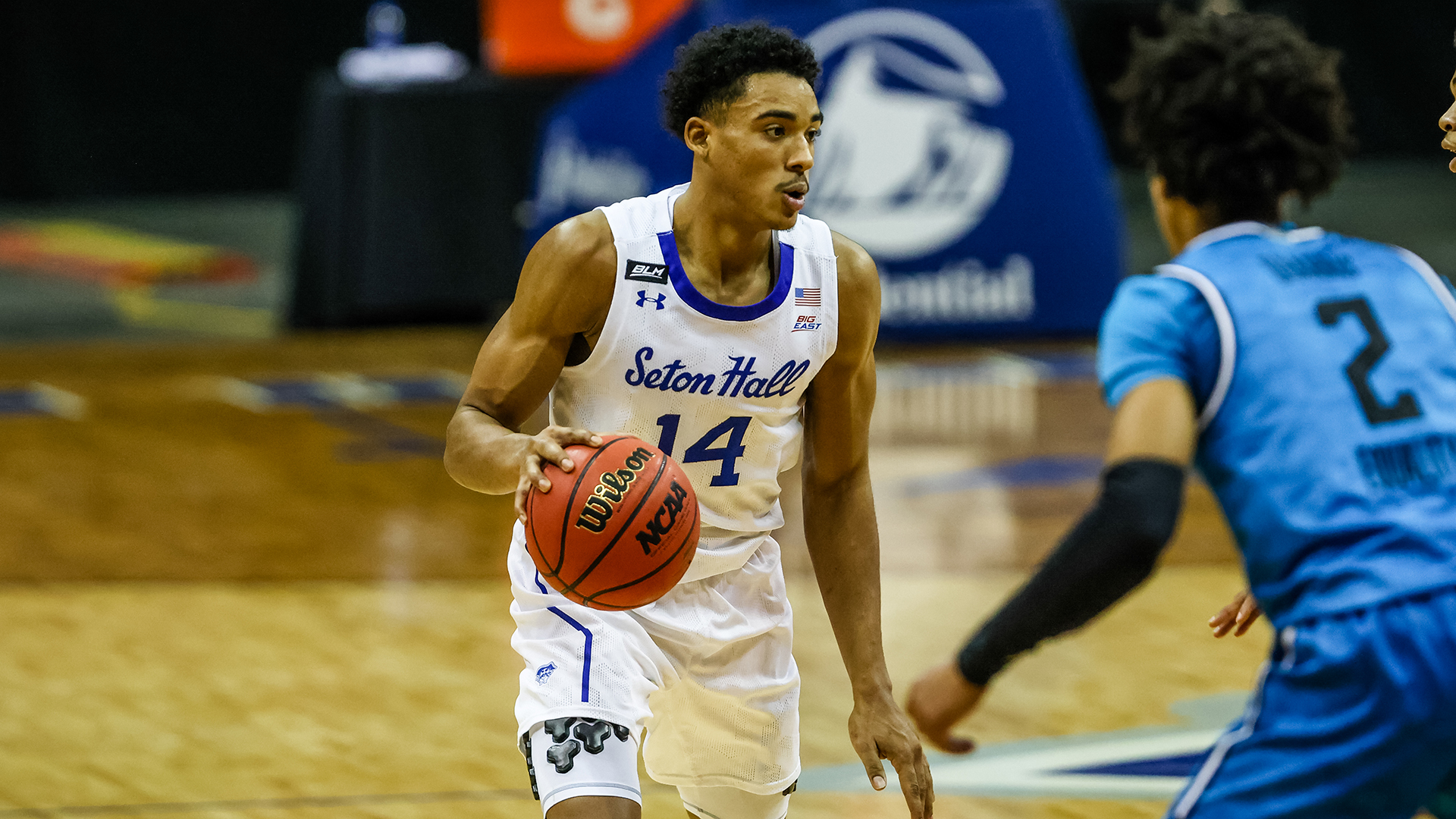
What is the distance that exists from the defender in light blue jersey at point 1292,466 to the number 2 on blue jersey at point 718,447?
0.80m

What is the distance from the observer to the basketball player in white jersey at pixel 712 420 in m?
3.01

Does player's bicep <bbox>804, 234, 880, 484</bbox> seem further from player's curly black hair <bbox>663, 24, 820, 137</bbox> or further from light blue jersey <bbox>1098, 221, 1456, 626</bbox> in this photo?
light blue jersey <bbox>1098, 221, 1456, 626</bbox>

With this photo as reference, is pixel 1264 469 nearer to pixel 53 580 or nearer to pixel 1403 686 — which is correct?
pixel 1403 686

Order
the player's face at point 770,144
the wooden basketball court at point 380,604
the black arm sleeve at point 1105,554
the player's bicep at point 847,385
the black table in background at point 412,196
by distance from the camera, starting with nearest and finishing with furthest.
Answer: the black arm sleeve at point 1105,554
the player's face at point 770,144
the player's bicep at point 847,385
the wooden basketball court at point 380,604
the black table in background at point 412,196

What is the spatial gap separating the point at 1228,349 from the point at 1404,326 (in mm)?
259

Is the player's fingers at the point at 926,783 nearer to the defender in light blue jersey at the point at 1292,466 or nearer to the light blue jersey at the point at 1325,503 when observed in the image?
the defender in light blue jersey at the point at 1292,466

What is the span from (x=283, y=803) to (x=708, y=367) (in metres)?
2.08

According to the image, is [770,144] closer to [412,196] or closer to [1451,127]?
[1451,127]

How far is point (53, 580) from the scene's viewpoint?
6.82m

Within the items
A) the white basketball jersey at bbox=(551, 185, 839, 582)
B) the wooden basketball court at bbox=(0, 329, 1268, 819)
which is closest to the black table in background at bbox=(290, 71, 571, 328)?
the wooden basketball court at bbox=(0, 329, 1268, 819)

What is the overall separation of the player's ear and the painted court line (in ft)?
6.72

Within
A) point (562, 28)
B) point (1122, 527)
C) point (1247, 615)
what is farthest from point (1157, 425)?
point (562, 28)

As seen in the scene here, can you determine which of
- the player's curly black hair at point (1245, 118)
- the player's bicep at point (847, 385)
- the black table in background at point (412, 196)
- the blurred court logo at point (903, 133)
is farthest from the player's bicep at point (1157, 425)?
the black table in background at point (412, 196)

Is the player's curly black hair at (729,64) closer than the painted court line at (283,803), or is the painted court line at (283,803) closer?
the player's curly black hair at (729,64)
